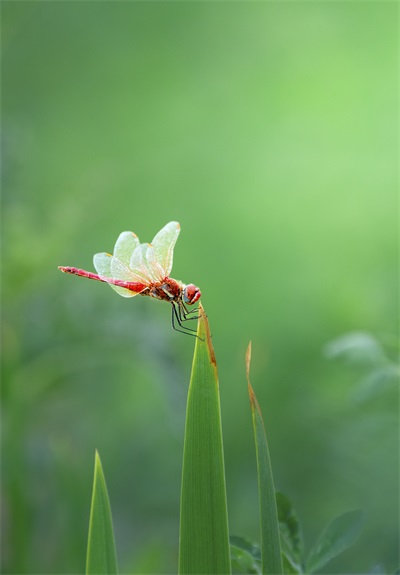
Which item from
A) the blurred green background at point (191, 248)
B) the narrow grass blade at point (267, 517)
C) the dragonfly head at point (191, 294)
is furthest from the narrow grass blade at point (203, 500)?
the blurred green background at point (191, 248)

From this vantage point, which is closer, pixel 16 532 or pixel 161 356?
pixel 16 532

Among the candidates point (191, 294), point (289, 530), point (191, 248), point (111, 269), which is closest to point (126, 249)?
point (111, 269)

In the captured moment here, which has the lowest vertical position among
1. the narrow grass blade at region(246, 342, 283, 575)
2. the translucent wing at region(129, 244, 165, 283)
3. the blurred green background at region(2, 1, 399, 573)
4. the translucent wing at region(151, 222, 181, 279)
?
the narrow grass blade at region(246, 342, 283, 575)

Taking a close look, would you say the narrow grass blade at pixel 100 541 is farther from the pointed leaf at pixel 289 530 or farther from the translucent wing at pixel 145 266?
the translucent wing at pixel 145 266

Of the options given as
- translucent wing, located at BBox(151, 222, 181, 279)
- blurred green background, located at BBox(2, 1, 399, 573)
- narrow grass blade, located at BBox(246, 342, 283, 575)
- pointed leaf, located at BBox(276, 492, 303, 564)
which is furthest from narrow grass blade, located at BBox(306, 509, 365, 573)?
translucent wing, located at BBox(151, 222, 181, 279)

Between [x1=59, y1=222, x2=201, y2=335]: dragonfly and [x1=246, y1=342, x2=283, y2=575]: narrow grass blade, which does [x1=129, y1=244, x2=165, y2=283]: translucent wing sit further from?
[x1=246, y1=342, x2=283, y2=575]: narrow grass blade

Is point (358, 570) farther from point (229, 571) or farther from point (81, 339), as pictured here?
point (229, 571)

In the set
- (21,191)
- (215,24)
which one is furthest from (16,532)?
(215,24)
